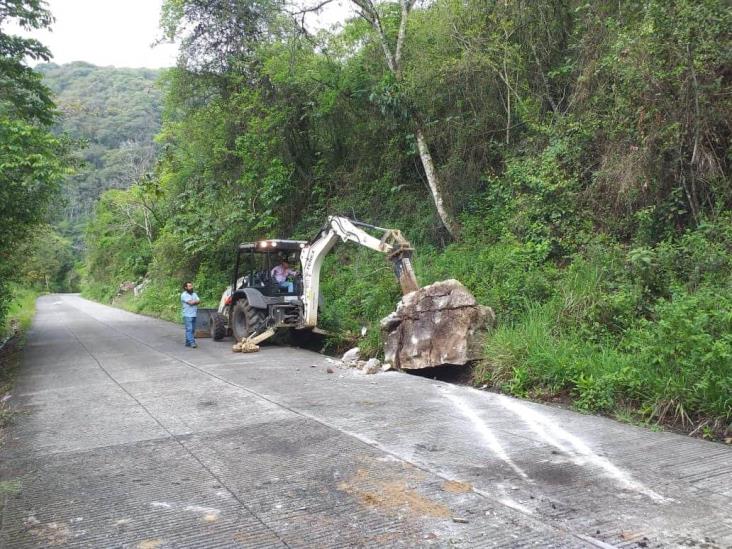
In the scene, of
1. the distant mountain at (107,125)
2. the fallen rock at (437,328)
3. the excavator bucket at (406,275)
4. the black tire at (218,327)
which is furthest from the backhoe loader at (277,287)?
the distant mountain at (107,125)

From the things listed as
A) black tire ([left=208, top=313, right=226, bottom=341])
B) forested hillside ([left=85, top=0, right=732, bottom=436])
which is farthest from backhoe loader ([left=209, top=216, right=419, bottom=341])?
forested hillside ([left=85, top=0, right=732, bottom=436])

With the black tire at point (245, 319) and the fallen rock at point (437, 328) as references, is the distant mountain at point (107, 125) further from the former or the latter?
the fallen rock at point (437, 328)

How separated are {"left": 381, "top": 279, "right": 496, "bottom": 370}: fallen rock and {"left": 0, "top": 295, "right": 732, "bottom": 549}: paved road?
929 mm

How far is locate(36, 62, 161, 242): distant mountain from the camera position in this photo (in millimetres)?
61062

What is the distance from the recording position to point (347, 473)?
468 centimetres

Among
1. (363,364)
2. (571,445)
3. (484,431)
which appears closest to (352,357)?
(363,364)

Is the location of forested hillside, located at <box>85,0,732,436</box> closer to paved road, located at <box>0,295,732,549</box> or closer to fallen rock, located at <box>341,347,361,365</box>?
fallen rock, located at <box>341,347,361,365</box>

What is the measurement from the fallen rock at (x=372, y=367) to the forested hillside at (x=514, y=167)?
80 centimetres

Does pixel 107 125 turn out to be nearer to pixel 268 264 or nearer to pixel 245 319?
pixel 268 264

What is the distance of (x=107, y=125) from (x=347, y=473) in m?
96.1

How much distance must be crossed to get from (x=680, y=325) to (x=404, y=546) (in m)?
4.30

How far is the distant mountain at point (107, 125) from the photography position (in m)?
61.1

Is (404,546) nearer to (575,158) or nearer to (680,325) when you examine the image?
(680,325)

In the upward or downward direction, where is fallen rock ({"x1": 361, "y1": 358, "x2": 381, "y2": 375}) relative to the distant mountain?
downward
